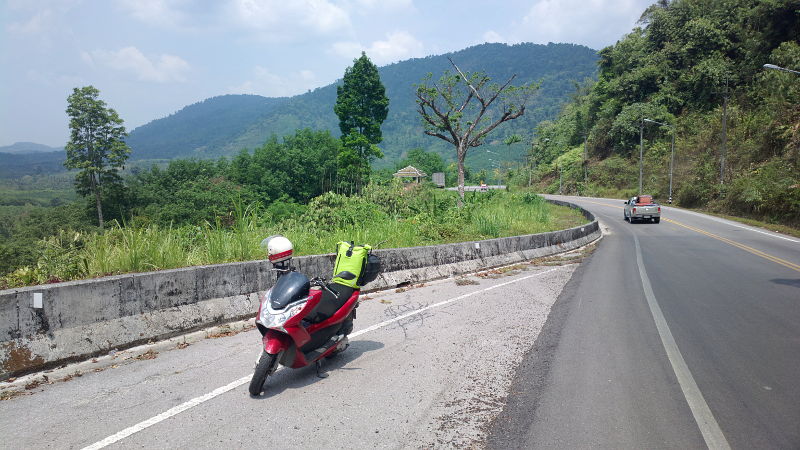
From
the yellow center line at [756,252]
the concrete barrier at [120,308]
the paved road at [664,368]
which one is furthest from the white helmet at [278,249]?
the yellow center line at [756,252]

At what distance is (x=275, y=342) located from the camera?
15.7 ft

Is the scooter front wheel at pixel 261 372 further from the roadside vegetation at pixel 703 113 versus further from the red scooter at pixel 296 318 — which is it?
the roadside vegetation at pixel 703 113

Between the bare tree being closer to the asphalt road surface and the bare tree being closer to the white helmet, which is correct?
the asphalt road surface

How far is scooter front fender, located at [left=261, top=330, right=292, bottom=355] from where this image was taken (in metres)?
4.72

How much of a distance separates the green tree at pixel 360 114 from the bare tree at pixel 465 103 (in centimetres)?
2109

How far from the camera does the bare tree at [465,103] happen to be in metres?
30.8

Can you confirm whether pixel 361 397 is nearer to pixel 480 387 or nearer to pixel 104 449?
pixel 480 387

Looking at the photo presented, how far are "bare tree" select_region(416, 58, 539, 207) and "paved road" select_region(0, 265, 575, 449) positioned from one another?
25128mm

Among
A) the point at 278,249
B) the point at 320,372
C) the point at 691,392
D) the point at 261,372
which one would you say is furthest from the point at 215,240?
the point at 691,392

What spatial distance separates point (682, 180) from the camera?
50219 millimetres

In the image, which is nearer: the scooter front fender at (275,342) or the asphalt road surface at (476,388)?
the asphalt road surface at (476,388)

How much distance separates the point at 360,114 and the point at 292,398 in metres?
51.3

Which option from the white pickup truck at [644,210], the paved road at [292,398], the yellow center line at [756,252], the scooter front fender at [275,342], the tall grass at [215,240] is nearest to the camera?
the paved road at [292,398]

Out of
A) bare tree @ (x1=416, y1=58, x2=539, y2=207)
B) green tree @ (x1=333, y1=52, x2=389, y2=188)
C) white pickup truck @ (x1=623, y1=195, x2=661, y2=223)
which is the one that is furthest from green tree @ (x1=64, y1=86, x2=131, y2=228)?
white pickup truck @ (x1=623, y1=195, x2=661, y2=223)
